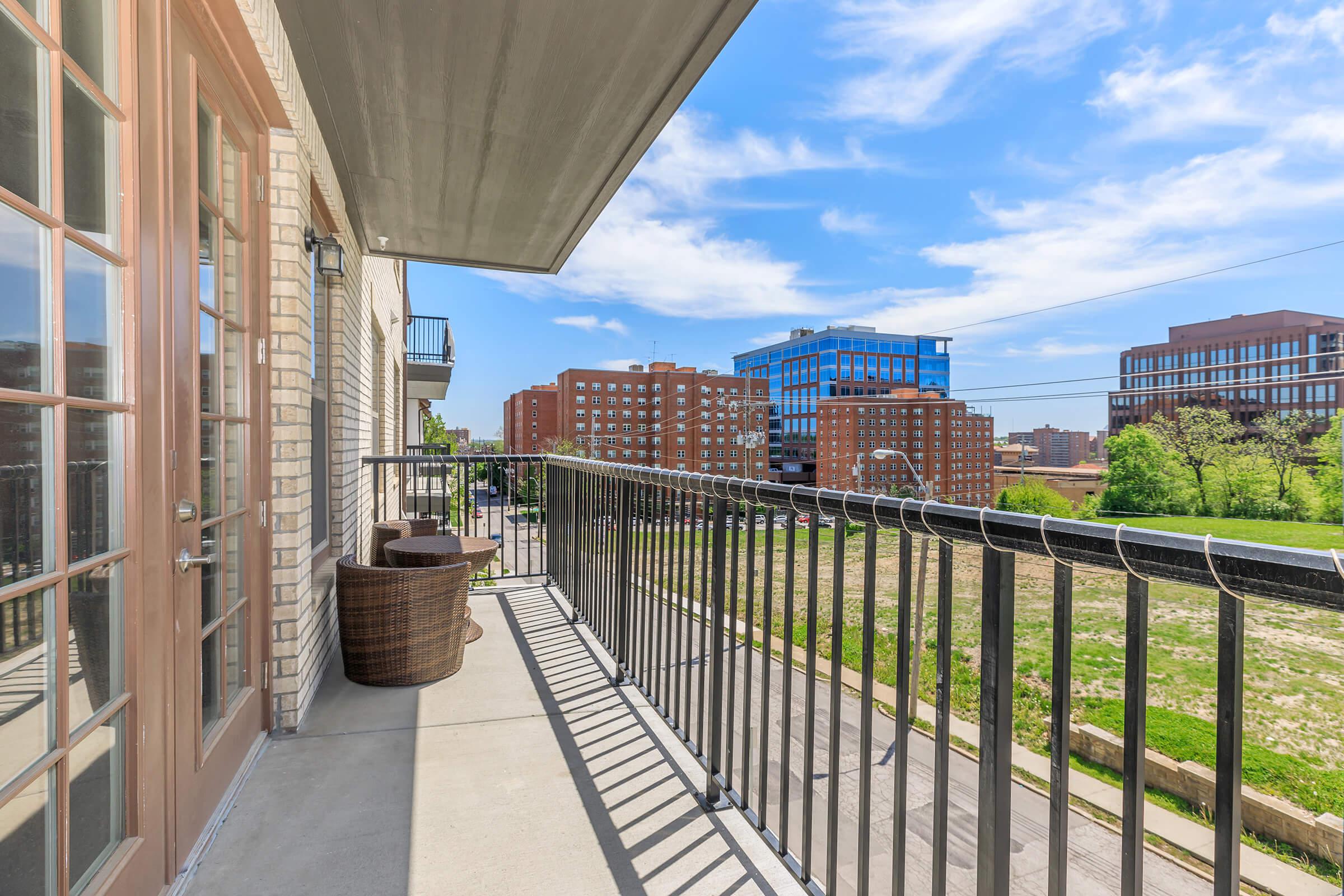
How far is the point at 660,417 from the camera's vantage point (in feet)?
229

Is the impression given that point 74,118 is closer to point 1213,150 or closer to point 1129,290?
point 1129,290

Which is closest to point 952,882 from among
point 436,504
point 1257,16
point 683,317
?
point 436,504

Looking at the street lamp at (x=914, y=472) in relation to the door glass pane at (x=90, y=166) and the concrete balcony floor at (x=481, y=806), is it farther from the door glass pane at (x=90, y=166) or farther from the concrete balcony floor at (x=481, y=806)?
the door glass pane at (x=90, y=166)

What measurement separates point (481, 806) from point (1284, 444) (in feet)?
165

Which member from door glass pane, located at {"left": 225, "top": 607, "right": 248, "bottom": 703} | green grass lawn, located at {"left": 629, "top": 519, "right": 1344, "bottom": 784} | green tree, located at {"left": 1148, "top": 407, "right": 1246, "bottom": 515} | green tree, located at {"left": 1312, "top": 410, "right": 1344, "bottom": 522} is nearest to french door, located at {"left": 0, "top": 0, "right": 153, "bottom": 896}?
door glass pane, located at {"left": 225, "top": 607, "right": 248, "bottom": 703}

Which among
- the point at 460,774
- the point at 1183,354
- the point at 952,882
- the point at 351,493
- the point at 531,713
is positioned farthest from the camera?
the point at 1183,354

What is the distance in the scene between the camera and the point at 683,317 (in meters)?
92.4

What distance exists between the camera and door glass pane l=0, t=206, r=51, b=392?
907 millimetres

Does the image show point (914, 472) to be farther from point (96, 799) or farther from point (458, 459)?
point (96, 799)

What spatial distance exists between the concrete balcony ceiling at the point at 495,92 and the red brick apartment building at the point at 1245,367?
4428 centimetres

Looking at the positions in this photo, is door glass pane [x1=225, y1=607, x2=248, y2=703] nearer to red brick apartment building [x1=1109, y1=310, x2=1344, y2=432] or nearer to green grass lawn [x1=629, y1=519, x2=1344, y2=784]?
green grass lawn [x1=629, y1=519, x2=1344, y2=784]

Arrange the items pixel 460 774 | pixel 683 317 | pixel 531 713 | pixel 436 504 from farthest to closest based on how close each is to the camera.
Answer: pixel 683 317 → pixel 436 504 → pixel 531 713 → pixel 460 774

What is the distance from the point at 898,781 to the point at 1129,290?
59684mm

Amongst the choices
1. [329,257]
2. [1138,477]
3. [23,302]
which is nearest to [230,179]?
[329,257]
